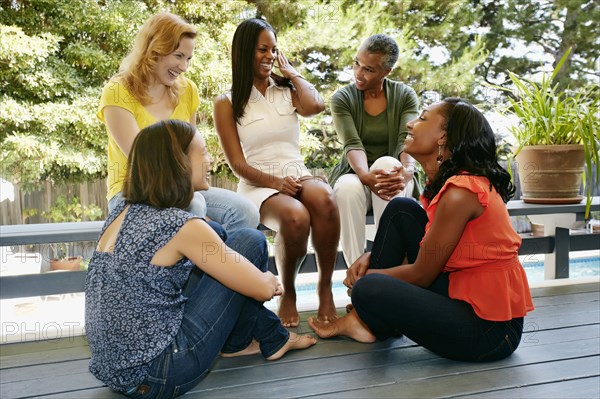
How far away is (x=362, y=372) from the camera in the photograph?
1828mm

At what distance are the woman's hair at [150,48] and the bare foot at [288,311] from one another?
94 centimetres

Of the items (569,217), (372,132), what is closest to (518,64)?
(569,217)

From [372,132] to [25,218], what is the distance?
5999 millimetres

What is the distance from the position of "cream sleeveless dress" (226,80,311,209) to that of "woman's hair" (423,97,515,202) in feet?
2.52

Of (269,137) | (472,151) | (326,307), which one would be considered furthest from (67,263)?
(472,151)

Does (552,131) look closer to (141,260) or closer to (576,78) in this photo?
(141,260)

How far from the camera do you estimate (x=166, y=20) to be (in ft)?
7.52

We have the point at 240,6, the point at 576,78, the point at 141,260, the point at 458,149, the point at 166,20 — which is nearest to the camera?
the point at 141,260

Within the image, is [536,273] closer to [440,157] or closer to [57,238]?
[440,157]

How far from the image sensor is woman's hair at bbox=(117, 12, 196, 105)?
2277mm

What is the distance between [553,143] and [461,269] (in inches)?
60.2

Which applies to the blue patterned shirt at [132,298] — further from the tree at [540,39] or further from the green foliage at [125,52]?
the tree at [540,39]

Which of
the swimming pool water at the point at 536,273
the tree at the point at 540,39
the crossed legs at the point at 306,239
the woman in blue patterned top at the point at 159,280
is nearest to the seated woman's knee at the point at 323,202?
the crossed legs at the point at 306,239

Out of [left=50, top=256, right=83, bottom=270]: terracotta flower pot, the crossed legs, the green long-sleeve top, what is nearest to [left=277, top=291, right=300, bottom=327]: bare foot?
the crossed legs
